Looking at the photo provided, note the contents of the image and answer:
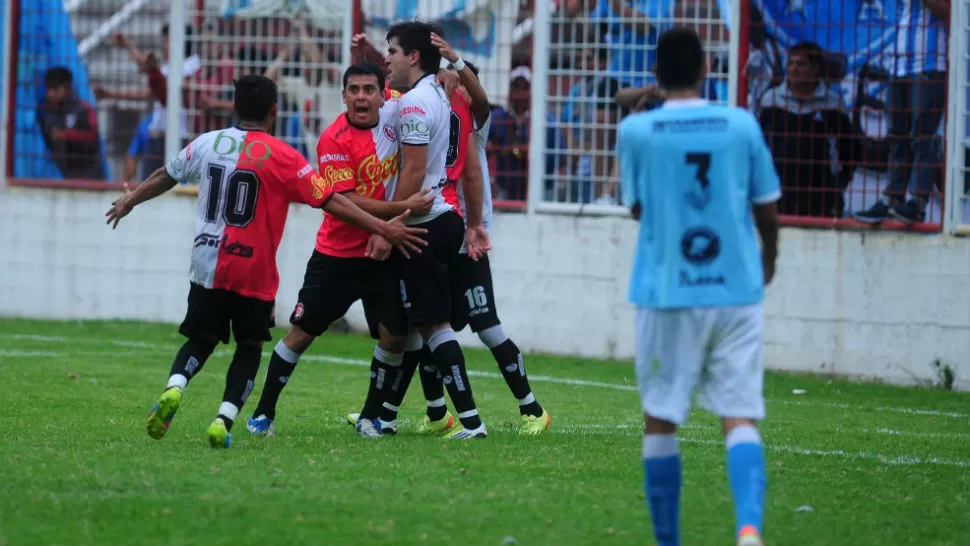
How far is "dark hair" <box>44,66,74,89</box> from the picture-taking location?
1673 cm

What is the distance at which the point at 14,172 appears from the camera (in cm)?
1680

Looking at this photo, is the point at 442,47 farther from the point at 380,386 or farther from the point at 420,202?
the point at 380,386

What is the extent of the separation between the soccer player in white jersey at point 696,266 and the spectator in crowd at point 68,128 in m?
12.4

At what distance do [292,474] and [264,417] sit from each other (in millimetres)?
1587

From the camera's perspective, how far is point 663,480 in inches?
208

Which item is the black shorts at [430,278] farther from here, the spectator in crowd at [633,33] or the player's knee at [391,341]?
the spectator in crowd at [633,33]

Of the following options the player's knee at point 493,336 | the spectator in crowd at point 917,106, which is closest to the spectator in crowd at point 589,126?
the spectator in crowd at point 917,106

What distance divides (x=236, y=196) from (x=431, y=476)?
1.82 metres

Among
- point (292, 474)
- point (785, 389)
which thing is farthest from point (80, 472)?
point (785, 389)

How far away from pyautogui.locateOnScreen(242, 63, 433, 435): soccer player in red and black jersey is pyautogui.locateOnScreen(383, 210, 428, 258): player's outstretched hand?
16 cm

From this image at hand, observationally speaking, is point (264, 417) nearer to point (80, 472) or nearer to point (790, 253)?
point (80, 472)

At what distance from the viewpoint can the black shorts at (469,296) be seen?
8.48 m

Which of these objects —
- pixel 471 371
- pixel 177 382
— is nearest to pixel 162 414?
pixel 177 382

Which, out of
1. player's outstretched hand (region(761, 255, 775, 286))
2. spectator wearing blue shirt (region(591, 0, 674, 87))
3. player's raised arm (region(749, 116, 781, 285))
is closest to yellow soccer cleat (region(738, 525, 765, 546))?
player's outstretched hand (region(761, 255, 775, 286))
